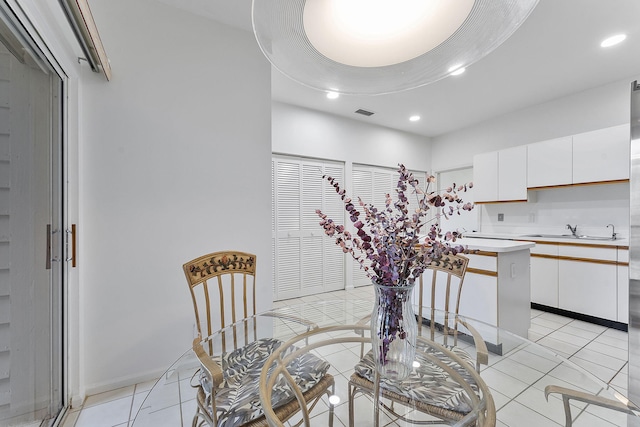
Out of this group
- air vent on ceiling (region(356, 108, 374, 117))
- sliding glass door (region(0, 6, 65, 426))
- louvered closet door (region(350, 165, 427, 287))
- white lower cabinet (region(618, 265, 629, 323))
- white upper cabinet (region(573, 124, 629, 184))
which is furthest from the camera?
louvered closet door (region(350, 165, 427, 287))

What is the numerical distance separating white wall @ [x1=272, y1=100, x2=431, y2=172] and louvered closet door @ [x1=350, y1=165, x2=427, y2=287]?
0.41ft

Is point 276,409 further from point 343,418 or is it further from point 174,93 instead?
point 174,93

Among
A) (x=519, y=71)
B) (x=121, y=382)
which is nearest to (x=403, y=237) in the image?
(x=121, y=382)

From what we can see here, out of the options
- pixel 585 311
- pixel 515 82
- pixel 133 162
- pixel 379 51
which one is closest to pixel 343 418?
pixel 379 51

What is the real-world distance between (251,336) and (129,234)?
1.17 metres

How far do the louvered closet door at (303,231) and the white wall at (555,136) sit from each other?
258 cm

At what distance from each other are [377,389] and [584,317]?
3.37m

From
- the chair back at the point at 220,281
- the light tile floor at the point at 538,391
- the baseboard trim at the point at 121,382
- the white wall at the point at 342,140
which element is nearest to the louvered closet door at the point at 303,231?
the white wall at the point at 342,140

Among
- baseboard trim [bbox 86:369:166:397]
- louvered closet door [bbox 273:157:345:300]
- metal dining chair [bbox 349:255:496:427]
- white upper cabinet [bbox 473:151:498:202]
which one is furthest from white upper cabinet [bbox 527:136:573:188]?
baseboard trim [bbox 86:369:166:397]

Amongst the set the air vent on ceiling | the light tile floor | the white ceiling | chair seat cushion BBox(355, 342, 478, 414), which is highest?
the white ceiling

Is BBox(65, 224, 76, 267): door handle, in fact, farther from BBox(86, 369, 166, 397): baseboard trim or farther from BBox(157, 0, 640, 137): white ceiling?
BBox(157, 0, 640, 137): white ceiling

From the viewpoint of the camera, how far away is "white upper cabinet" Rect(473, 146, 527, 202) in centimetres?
389

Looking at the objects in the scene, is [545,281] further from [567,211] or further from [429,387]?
[429,387]

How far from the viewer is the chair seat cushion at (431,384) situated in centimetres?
104
